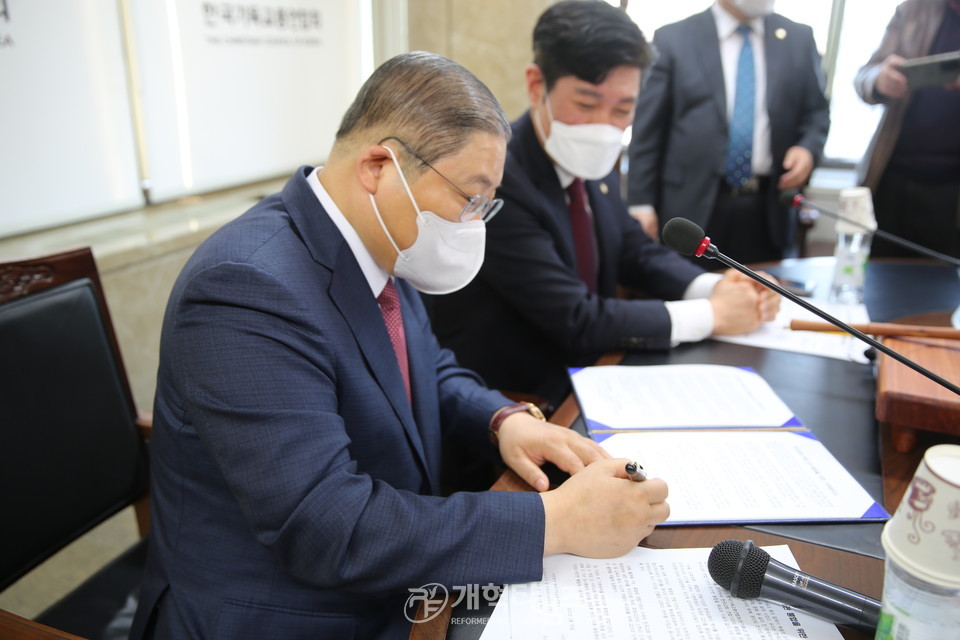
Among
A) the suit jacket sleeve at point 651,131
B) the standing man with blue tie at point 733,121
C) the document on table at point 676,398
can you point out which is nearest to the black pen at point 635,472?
the document on table at point 676,398

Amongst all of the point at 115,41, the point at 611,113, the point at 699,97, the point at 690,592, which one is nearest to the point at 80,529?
the point at 690,592

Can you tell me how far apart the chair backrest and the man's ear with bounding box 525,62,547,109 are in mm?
1003

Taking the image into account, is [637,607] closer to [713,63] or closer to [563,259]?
[563,259]

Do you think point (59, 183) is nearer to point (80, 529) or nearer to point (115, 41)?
point (115, 41)

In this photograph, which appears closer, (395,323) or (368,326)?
(368,326)

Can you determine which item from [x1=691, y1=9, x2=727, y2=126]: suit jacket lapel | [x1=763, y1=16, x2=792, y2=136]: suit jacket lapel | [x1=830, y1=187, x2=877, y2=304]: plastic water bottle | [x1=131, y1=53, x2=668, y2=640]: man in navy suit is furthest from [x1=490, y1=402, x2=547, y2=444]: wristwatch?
[x1=763, y1=16, x2=792, y2=136]: suit jacket lapel

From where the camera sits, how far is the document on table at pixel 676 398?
116cm

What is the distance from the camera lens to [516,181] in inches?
64.4

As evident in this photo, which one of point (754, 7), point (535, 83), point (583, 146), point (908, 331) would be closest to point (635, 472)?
point (908, 331)

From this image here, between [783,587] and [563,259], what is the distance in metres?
1.07

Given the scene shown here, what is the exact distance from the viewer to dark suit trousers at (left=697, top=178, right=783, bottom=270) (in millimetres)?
2826

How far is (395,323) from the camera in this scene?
1144mm

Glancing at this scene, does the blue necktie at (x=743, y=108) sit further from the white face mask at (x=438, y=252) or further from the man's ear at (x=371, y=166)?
the man's ear at (x=371, y=166)

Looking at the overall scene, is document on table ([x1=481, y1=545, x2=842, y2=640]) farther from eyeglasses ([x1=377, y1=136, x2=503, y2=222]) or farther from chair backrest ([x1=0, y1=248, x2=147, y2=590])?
chair backrest ([x1=0, y1=248, x2=147, y2=590])
